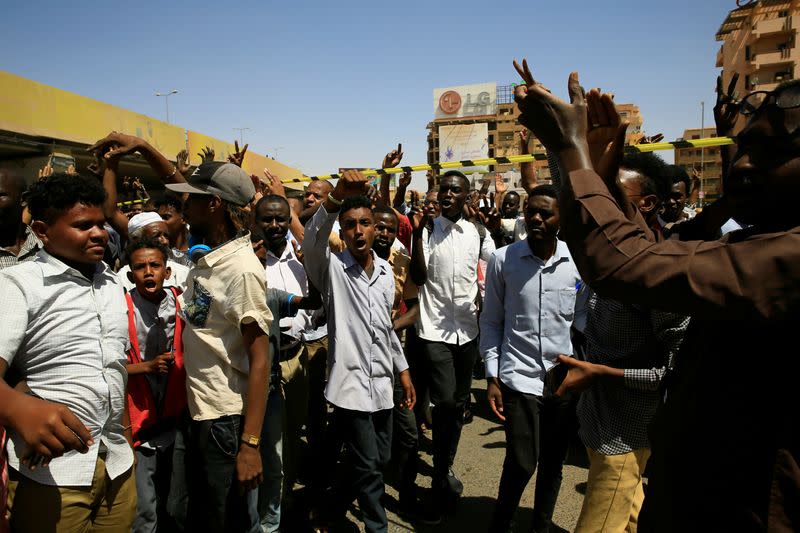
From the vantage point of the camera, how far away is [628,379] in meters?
2.35

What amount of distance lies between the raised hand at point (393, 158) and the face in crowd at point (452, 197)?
1.70 ft

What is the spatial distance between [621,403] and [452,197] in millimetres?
2542

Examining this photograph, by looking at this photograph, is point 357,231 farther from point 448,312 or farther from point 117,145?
point 117,145

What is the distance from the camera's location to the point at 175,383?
2887mm

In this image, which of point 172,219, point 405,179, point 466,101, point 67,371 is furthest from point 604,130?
point 466,101

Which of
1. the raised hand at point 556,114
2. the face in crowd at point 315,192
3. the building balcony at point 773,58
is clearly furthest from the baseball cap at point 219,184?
the building balcony at point 773,58

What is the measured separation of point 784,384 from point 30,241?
3.57 m


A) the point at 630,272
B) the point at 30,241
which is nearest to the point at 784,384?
the point at 630,272

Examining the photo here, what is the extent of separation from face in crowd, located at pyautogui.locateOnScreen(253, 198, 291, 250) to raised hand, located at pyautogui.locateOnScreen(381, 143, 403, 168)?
0.94 meters

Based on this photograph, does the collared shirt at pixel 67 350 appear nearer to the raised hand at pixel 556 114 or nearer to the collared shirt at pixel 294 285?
the collared shirt at pixel 294 285

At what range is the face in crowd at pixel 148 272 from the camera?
3.06 meters

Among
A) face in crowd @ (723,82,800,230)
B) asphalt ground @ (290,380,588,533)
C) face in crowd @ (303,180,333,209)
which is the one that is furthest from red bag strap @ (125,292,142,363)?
face in crowd @ (303,180,333,209)

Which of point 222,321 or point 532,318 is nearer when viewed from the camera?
point 222,321

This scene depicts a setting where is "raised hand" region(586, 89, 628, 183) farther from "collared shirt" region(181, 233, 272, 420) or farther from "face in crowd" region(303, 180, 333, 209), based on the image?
"face in crowd" region(303, 180, 333, 209)
